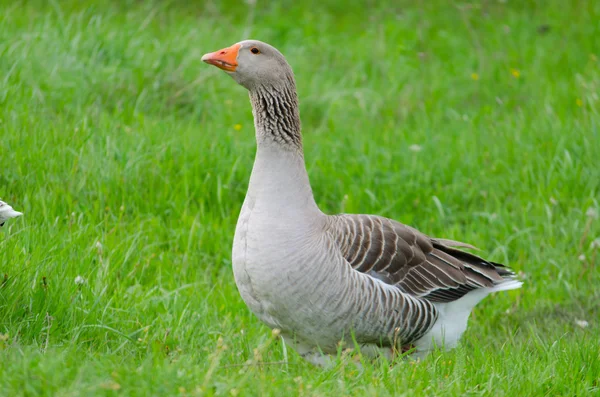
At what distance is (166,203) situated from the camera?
650 centimetres

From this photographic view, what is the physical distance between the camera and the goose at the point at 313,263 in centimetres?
461

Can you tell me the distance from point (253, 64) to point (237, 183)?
88.0 inches

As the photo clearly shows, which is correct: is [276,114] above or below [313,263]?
above

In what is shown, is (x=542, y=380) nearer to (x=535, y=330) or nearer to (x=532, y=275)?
(x=535, y=330)

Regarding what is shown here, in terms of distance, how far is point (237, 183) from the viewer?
23.0 ft

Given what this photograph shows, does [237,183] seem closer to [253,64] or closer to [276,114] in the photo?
[276,114]

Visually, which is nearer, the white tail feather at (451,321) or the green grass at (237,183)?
the green grass at (237,183)

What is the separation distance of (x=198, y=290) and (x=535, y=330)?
2.41 metres

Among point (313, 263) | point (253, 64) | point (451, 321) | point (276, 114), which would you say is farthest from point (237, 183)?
point (313, 263)

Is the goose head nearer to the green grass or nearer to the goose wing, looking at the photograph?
the goose wing

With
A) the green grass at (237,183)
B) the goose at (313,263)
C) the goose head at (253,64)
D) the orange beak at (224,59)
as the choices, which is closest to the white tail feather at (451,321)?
the goose at (313,263)

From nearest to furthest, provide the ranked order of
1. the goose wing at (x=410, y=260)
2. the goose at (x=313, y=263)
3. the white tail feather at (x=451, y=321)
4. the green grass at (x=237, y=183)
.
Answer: the green grass at (x=237, y=183) → the goose at (x=313, y=263) → the goose wing at (x=410, y=260) → the white tail feather at (x=451, y=321)

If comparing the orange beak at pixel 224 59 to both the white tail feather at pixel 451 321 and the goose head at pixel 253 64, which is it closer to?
the goose head at pixel 253 64

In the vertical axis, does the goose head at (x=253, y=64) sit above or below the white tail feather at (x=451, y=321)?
above
